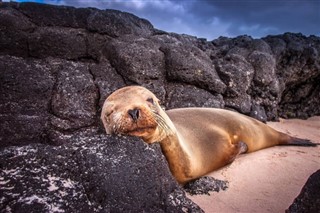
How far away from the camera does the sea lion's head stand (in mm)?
2340

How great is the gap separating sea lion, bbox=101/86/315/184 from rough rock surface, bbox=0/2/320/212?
0.83 ft

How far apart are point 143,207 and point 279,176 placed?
2175 millimetres

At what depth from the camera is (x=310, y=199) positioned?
1.76 meters

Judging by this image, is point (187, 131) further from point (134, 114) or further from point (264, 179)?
point (134, 114)

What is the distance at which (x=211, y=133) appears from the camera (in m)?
3.74

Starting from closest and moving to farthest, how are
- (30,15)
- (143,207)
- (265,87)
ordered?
(143,207), (30,15), (265,87)

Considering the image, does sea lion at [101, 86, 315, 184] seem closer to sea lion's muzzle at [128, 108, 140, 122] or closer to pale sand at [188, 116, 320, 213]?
sea lion's muzzle at [128, 108, 140, 122]

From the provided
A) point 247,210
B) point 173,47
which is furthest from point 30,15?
point 247,210

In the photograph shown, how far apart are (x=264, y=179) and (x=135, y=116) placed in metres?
1.84

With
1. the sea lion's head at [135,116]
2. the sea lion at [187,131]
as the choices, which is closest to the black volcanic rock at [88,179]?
the sea lion's head at [135,116]

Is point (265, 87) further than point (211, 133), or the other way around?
point (265, 87)

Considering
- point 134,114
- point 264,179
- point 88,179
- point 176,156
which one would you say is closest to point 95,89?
point 176,156

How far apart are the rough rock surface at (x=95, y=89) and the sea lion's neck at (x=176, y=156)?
0.55m

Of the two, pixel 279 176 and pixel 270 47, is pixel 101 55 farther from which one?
pixel 270 47
